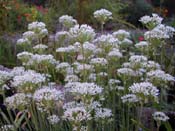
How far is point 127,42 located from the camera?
2.89 meters

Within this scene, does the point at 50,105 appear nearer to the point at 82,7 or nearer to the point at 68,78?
the point at 68,78

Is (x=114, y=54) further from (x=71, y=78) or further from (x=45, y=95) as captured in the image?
(x=45, y=95)

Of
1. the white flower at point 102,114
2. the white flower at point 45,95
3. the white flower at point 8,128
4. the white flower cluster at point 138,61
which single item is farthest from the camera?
the white flower cluster at point 138,61

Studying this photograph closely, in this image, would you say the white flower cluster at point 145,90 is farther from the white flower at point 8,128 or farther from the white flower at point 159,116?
the white flower at point 8,128

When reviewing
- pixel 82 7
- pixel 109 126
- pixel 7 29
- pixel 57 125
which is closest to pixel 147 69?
pixel 109 126

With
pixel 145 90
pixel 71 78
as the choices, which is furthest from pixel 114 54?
pixel 145 90

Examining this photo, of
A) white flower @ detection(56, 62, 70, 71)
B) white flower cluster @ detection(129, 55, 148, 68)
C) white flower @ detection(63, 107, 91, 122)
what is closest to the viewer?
white flower @ detection(63, 107, 91, 122)

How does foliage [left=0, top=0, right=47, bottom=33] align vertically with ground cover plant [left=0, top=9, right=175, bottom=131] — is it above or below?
above

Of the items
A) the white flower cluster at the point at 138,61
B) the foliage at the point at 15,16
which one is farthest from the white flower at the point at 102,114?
the foliage at the point at 15,16

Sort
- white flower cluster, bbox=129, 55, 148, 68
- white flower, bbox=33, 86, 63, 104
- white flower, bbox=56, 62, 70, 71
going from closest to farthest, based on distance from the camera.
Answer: white flower, bbox=33, 86, 63, 104 → white flower cluster, bbox=129, 55, 148, 68 → white flower, bbox=56, 62, 70, 71

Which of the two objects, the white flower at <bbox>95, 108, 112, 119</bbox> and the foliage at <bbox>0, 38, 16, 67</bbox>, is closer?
the white flower at <bbox>95, 108, 112, 119</bbox>

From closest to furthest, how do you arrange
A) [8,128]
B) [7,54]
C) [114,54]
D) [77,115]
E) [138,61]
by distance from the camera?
1. [77,115]
2. [8,128]
3. [138,61]
4. [114,54]
5. [7,54]

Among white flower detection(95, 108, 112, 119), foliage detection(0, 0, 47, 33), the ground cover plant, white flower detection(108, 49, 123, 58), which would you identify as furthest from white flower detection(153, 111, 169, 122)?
foliage detection(0, 0, 47, 33)

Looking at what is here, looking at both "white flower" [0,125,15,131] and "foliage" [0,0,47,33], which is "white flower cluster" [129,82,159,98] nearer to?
"white flower" [0,125,15,131]
